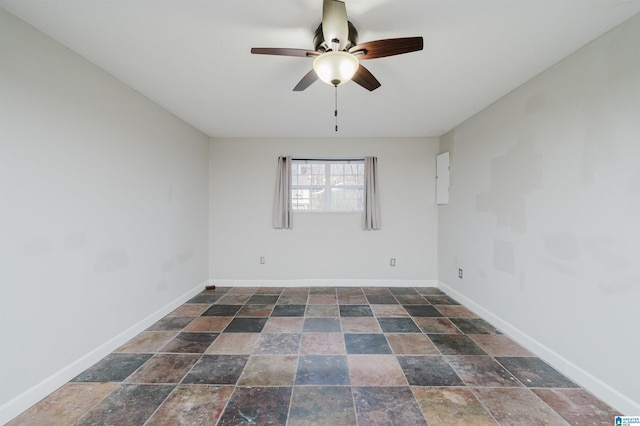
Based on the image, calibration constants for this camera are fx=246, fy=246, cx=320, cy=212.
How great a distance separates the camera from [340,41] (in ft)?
4.68

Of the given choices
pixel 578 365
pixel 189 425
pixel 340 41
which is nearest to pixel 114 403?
pixel 189 425

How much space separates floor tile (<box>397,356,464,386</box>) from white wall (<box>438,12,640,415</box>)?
2.88 feet

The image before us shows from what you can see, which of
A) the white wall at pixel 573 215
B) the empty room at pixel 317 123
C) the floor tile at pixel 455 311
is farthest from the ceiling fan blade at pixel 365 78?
the floor tile at pixel 455 311

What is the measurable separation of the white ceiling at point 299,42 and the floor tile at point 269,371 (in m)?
2.42

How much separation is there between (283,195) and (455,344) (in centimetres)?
290

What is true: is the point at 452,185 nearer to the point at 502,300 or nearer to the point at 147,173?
the point at 502,300

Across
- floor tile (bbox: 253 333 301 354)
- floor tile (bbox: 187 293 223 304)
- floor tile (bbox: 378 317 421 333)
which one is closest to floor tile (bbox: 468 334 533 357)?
floor tile (bbox: 378 317 421 333)

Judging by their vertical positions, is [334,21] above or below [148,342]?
A: above

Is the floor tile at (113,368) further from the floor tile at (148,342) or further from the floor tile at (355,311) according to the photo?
the floor tile at (355,311)

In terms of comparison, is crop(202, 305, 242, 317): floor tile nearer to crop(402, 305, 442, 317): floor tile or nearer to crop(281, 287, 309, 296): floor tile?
crop(281, 287, 309, 296): floor tile

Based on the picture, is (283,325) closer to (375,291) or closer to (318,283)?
(318,283)

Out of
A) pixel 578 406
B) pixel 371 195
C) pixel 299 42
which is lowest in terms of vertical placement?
pixel 578 406

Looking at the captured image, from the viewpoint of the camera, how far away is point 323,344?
2.28m

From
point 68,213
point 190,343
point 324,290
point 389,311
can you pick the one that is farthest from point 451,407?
point 68,213
